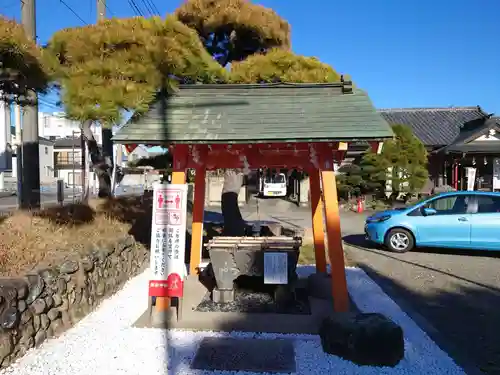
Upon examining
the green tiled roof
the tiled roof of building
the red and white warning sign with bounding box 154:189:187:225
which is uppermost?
the tiled roof of building

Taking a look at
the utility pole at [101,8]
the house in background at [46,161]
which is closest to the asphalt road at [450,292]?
the utility pole at [101,8]

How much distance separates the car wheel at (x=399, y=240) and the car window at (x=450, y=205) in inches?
35.1

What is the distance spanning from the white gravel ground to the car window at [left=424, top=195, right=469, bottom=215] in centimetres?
522

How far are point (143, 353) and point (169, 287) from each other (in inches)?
33.6

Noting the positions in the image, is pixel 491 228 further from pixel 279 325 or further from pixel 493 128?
pixel 493 128

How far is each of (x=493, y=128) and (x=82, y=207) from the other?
21.4 m

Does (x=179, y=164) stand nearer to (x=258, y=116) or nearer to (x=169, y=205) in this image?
(x=169, y=205)

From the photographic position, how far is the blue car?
923cm

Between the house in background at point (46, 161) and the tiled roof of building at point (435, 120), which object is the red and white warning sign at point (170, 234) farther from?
the house in background at point (46, 161)

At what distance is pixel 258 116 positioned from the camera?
211 inches

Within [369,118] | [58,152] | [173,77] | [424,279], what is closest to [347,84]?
[369,118]

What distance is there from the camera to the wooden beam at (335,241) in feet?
16.4

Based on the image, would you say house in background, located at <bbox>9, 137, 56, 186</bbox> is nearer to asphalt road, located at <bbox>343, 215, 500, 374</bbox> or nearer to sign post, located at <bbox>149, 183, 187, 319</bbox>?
asphalt road, located at <bbox>343, 215, 500, 374</bbox>

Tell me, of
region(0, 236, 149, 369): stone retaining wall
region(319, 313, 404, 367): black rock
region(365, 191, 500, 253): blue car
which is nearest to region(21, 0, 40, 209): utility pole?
region(0, 236, 149, 369): stone retaining wall
